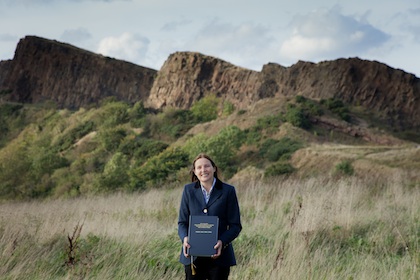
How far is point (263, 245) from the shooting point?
5.31m

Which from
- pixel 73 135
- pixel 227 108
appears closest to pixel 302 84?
pixel 227 108

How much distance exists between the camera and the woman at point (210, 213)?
9.93 feet

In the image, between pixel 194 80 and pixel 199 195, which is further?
pixel 194 80

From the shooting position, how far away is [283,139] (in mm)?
31094

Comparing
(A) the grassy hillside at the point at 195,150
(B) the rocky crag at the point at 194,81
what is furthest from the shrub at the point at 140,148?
(B) the rocky crag at the point at 194,81

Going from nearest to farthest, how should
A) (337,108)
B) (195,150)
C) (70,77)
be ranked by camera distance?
(195,150) < (337,108) < (70,77)

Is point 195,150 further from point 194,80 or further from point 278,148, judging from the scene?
point 194,80

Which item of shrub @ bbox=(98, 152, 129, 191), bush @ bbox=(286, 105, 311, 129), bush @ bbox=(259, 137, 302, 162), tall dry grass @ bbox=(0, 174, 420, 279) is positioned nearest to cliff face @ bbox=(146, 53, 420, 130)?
bush @ bbox=(286, 105, 311, 129)

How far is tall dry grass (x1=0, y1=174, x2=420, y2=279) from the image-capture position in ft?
14.1

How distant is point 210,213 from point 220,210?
66mm

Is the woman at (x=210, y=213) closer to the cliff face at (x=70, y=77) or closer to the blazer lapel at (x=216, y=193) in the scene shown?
the blazer lapel at (x=216, y=193)

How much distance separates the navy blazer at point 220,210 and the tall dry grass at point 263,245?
0.49 metres

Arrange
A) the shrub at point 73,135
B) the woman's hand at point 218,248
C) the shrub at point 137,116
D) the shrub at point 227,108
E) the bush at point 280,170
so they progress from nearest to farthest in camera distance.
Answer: the woman's hand at point 218,248 → the bush at point 280,170 → the shrub at point 73,135 → the shrub at point 137,116 → the shrub at point 227,108

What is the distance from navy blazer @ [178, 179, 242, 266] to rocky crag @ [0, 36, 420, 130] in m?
54.0
